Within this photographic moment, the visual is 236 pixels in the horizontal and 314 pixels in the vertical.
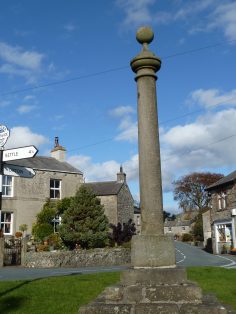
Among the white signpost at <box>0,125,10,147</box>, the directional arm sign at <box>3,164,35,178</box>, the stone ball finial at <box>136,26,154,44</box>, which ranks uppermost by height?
the stone ball finial at <box>136,26,154,44</box>

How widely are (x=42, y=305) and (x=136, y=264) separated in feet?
9.83

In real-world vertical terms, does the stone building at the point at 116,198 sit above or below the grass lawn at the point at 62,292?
above

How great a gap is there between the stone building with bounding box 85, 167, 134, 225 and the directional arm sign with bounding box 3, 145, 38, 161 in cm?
2781

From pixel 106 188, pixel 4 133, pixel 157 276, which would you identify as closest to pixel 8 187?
pixel 106 188

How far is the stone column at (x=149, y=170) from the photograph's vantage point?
6.80 meters

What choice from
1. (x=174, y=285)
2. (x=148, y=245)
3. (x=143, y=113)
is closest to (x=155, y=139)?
(x=143, y=113)

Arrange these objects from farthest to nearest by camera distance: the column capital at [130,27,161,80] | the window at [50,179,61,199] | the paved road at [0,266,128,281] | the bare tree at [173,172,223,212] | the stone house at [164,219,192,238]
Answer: the stone house at [164,219,192,238]
the bare tree at [173,172,223,212]
the window at [50,179,61,199]
the paved road at [0,266,128,281]
the column capital at [130,27,161,80]

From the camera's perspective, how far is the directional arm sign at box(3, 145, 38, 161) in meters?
8.35

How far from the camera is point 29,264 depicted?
20.9m

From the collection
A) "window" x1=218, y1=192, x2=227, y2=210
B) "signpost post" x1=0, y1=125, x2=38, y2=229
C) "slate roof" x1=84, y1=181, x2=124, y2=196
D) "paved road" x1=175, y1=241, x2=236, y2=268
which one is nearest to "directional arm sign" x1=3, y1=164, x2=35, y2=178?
"signpost post" x1=0, y1=125, x2=38, y2=229

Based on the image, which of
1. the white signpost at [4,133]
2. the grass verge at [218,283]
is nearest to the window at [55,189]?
the grass verge at [218,283]

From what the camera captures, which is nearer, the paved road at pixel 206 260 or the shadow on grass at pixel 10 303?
the shadow on grass at pixel 10 303

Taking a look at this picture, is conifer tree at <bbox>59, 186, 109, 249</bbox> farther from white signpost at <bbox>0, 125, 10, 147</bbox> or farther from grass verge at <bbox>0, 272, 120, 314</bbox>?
white signpost at <bbox>0, 125, 10, 147</bbox>

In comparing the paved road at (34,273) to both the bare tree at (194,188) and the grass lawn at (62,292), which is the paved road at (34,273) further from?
the bare tree at (194,188)
